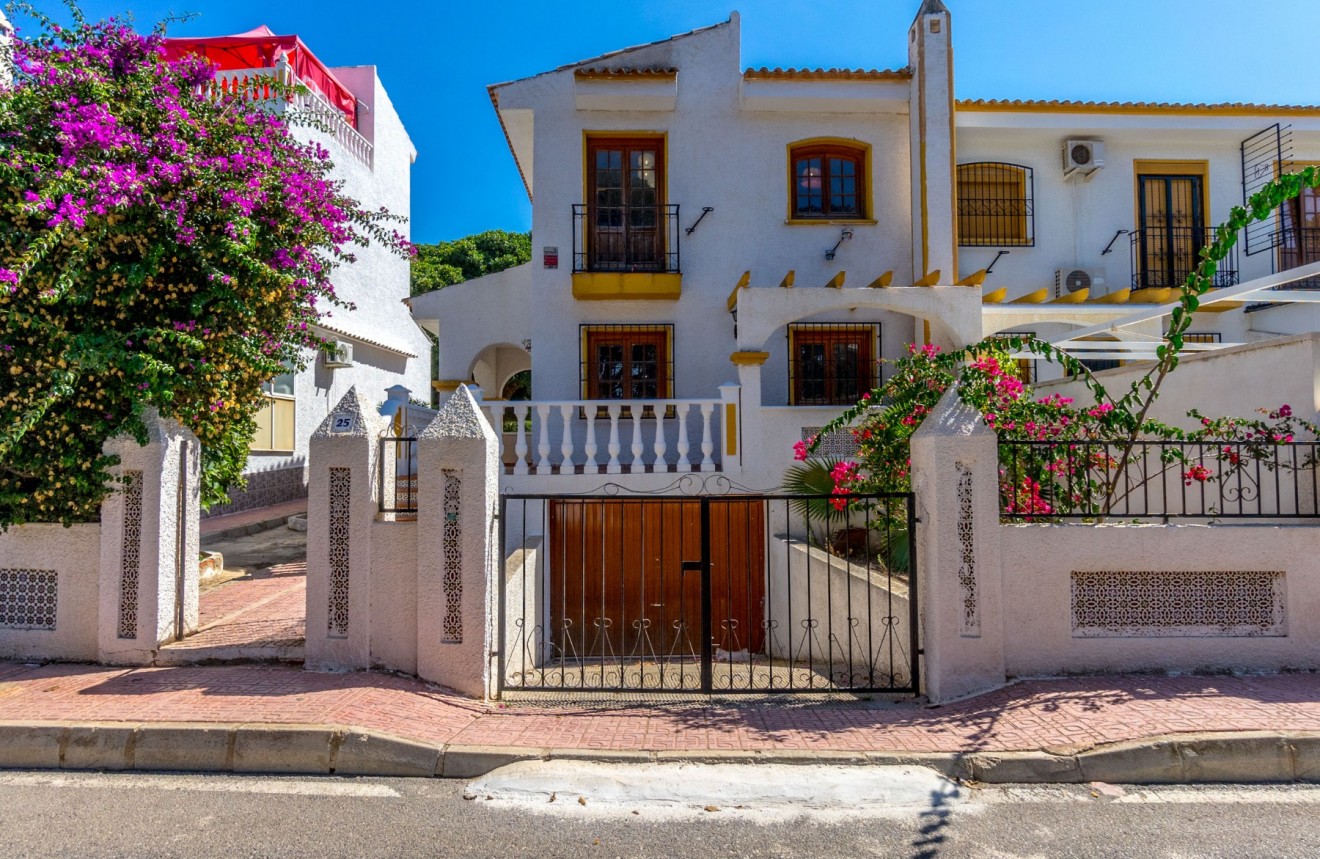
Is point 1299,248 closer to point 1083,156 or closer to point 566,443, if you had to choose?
point 1083,156

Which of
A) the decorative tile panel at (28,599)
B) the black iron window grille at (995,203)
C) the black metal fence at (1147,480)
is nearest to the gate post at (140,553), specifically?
the decorative tile panel at (28,599)

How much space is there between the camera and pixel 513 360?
587 inches

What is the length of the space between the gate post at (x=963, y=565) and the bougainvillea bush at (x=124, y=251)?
17.6ft

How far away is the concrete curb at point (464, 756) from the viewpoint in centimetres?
405

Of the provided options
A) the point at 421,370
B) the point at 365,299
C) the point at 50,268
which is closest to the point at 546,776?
the point at 50,268

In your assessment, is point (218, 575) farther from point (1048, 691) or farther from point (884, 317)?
point (884, 317)

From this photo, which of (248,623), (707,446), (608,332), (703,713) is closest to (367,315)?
(608,332)

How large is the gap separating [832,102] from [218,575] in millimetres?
10485

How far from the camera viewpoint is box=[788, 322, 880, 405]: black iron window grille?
37.4 feet

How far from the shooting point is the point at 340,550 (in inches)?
210

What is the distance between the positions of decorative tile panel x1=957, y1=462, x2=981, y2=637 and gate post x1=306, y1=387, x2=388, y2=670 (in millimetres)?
4096

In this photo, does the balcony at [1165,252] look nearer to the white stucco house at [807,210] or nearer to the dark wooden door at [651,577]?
the white stucco house at [807,210]

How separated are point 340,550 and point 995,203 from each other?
11.1m

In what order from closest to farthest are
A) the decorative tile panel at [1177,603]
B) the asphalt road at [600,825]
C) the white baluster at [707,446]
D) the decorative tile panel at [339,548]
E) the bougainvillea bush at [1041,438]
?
the asphalt road at [600,825] < the decorative tile panel at [1177,603] < the decorative tile panel at [339,548] < the bougainvillea bush at [1041,438] < the white baluster at [707,446]
